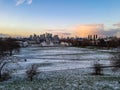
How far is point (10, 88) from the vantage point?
834 inches

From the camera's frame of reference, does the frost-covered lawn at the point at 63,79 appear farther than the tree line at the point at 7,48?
No

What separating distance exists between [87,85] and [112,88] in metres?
2.33

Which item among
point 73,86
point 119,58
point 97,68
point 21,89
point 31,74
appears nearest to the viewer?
point 21,89

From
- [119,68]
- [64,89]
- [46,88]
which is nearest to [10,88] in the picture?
[46,88]

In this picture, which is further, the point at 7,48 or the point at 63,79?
the point at 7,48

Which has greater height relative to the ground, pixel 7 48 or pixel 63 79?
pixel 7 48

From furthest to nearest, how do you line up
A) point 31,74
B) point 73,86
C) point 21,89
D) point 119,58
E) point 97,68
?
point 97,68, point 119,58, point 31,74, point 73,86, point 21,89

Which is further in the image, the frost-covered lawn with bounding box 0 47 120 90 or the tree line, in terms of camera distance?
the tree line

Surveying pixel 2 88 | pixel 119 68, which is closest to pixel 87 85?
pixel 2 88

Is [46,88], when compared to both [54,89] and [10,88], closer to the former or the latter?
[54,89]

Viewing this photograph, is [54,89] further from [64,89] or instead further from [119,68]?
[119,68]

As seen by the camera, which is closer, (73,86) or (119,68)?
(73,86)

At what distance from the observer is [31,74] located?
27.7 m

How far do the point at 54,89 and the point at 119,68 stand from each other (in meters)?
16.6
